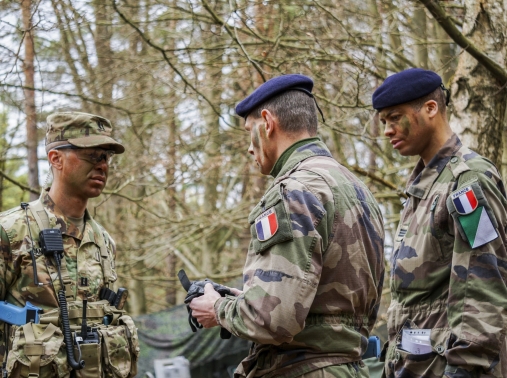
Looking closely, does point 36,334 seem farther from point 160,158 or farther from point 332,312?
point 160,158

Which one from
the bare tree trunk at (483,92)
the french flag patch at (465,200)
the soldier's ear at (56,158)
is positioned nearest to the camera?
the french flag patch at (465,200)

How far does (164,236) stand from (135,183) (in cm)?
263

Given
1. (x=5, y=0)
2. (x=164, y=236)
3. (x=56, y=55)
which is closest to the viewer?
(x=5, y=0)

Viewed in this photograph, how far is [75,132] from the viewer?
173 inches

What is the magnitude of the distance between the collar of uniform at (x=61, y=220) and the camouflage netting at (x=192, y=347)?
509 cm

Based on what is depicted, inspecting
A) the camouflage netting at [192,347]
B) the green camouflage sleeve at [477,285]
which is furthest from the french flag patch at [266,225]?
the camouflage netting at [192,347]

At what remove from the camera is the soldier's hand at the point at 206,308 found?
295 cm

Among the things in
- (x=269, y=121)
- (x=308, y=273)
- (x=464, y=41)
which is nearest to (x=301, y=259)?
(x=308, y=273)

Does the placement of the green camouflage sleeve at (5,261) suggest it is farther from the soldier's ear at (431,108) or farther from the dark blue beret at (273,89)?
the soldier's ear at (431,108)

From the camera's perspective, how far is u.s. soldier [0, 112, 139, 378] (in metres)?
3.86

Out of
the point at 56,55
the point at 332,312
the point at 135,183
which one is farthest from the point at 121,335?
the point at 56,55

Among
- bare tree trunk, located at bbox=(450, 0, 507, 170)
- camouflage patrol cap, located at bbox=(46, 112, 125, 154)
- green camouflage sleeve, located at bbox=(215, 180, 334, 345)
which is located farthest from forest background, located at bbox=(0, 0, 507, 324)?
green camouflage sleeve, located at bbox=(215, 180, 334, 345)

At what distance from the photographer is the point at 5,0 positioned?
5.79 metres

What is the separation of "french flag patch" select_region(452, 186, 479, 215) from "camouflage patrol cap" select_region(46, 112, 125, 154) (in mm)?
2153
